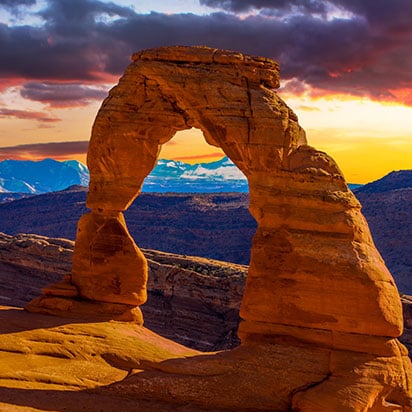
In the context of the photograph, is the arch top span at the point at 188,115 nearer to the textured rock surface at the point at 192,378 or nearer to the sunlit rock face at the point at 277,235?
the sunlit rock face at the point at 277,235

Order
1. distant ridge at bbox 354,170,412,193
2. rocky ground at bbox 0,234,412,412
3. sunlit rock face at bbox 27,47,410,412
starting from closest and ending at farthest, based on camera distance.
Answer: rocky ground at bbox 0,234,412,412 → sunlit rock face at bbox 27,47,410,412 → distant ridge at bbox 354,170,412,193

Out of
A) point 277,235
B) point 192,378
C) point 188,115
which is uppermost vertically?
point 188,115

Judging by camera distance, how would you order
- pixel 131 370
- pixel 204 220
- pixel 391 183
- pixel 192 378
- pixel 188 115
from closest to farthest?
pixel 192 378
pixel 131 370
pixel 188 115
pixel 204 220
pixel 391 183

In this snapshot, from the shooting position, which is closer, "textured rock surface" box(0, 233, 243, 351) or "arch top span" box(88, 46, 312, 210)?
"arch top span" box(88, 46, 312, 210)

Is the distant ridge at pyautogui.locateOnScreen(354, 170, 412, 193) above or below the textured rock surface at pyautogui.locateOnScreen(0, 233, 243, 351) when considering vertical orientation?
above

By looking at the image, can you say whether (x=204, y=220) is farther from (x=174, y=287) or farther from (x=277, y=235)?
(x=277, y=235)

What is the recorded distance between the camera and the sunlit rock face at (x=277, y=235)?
17.3 metres

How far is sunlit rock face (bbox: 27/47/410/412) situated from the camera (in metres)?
17.3

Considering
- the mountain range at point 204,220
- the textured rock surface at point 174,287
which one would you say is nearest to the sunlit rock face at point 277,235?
the textured rock surface at point 174,287

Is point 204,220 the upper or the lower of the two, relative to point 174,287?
upper

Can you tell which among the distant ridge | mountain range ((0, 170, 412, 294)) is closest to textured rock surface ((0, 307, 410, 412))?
mountain range ((0, 170, 412, 294))

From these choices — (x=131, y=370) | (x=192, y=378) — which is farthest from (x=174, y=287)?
(x=192, y=378)

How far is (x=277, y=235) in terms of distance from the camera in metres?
18.4

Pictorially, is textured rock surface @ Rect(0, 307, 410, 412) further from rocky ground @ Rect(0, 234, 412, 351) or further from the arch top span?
rocky ground @ Rect(0, 234, 412, 351)
